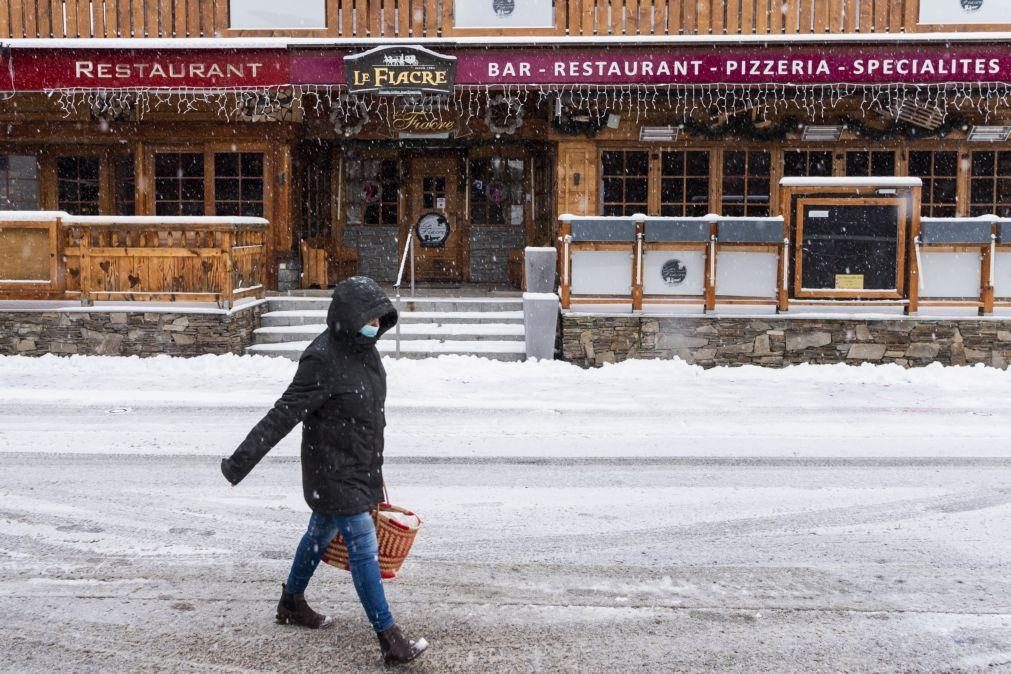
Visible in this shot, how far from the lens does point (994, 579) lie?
5320 millimetres

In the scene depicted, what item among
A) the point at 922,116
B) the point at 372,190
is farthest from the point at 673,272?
the point at 372,190

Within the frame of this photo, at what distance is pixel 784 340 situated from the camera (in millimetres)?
13031

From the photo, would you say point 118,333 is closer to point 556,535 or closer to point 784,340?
point 784,340

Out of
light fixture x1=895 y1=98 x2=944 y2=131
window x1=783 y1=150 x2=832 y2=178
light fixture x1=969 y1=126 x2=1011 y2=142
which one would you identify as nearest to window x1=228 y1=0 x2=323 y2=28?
window x1=783 y1=150 x2=832 y2=178

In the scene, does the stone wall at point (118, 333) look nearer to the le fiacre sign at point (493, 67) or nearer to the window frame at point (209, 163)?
the le fiacre sign at point (493, 67)

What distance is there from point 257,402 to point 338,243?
8.08 meters

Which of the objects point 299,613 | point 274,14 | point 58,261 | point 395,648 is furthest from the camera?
point 274,14

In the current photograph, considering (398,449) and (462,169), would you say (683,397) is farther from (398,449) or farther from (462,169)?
(462,169)

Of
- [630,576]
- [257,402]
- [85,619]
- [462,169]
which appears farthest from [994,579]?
[462,169]

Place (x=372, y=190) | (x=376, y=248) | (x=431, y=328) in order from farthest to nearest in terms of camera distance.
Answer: (x=376, y=248)
(x=372, y=190)
(x=431, y=328)

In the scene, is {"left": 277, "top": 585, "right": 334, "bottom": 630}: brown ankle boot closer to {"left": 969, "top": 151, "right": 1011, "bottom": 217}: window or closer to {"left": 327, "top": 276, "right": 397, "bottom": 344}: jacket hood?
{"left": 327, "top": 276, "right": 397, "bottom": 344}: jacket hood

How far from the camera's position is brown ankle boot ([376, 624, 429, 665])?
424 cm

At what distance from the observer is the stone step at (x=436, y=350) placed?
13305mm

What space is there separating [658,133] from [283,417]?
13067mm
